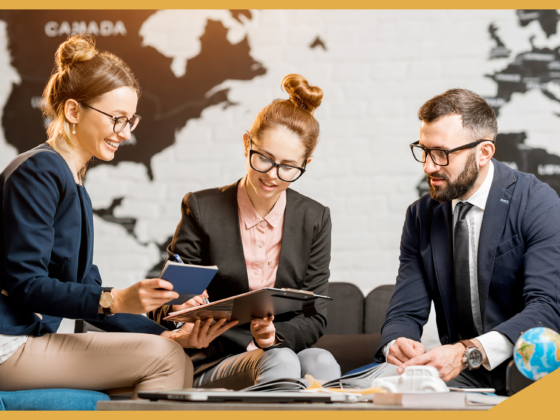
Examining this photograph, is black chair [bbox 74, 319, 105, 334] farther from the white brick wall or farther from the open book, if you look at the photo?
the open book

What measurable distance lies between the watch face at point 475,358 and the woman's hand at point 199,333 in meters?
0.76

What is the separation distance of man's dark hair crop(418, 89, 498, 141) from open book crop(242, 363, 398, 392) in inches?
36.4

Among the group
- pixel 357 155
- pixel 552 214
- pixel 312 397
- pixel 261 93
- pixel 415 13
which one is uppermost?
pixel 415 13

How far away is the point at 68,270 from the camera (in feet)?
5.64

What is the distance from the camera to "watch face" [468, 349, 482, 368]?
185 cm

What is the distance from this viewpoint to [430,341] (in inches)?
108

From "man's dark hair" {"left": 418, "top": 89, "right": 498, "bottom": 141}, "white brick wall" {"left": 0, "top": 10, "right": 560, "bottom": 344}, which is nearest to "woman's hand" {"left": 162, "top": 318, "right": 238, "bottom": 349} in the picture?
"man's dark hair" {"left": 418, "top": 89, "right": 498, "bottom": 141}

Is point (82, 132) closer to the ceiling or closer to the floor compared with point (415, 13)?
closer to the floor

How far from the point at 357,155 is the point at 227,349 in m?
1.78

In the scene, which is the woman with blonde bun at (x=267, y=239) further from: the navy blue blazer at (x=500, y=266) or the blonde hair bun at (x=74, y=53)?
the blonde hair bun at (x=74, y=53)

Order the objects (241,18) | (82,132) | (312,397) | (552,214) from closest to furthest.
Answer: (312,397), (82,132), (552,214), (241,18)

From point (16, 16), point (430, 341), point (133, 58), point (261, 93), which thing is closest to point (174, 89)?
point (133, 58)

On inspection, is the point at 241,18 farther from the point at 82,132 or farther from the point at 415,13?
the point at 82,132

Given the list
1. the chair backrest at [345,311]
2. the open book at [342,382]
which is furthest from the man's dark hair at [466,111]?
the chair backrest at [345,311]
